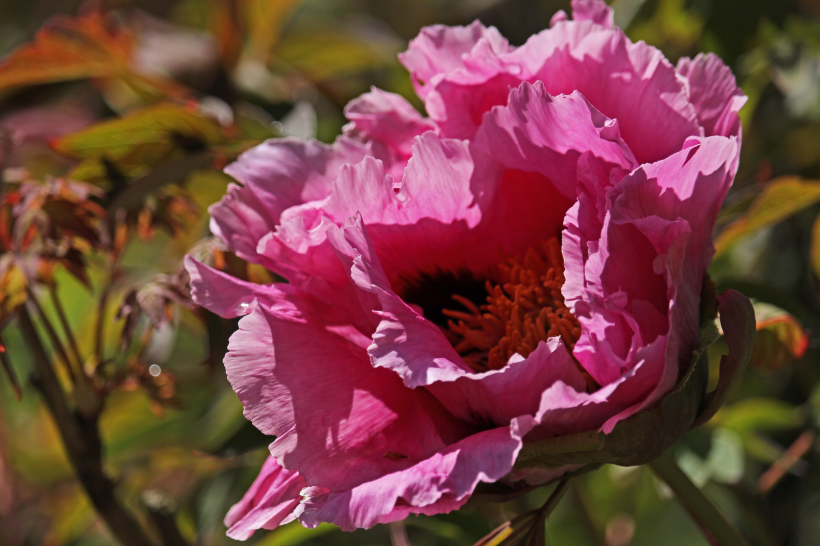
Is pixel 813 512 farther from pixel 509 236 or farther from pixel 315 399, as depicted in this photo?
pixel 315 399

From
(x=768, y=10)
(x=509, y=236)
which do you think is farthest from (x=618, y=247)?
(x=768, y=10)

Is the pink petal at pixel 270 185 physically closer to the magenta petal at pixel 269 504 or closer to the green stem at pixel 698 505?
the magenta petal at pixel 269 504

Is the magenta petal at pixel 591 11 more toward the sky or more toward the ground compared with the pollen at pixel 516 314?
more toward the sky

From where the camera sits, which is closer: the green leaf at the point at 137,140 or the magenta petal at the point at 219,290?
the magenta petal at the point at 219,290

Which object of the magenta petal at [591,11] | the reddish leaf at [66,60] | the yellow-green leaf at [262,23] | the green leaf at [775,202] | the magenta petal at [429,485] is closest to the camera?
the magenta petal at [429,485]

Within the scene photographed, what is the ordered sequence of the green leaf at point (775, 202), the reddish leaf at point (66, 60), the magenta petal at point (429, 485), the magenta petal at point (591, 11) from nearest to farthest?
the magenta petal at point (429, 485) < the magenta petal at point (591, 11) < the green leaf at point (775, 202) < the reddish leaf at point (66, 60)

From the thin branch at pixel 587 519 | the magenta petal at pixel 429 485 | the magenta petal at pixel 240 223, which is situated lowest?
the thin branch at pixel 587 519

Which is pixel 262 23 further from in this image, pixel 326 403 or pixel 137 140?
pixel 326 403

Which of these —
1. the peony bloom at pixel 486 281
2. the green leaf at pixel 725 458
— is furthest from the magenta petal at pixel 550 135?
the green leaf at pixel 725 458
